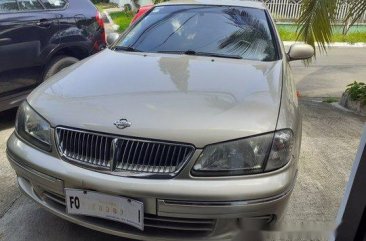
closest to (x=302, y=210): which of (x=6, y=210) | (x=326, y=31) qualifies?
(x=6, y=210)

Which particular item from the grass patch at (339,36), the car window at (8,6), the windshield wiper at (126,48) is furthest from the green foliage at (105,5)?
the windshield wiper at (126,48)

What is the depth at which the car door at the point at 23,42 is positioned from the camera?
148 inches

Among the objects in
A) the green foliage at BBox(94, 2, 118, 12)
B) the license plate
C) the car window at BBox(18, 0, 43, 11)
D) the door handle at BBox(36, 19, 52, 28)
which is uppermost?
the car window at BBox(18, 0, 43, 11)

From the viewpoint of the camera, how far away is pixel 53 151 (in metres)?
2.10

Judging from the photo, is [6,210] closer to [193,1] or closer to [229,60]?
[229,60]

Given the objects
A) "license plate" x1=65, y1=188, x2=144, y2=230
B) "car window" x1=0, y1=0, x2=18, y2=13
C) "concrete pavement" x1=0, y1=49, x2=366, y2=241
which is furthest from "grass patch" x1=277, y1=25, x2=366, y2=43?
"license plate" x1=65, y1=188, x2=144, y2=230

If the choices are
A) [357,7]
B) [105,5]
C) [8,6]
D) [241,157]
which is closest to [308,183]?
[241,157]

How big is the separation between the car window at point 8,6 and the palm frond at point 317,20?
3348mm

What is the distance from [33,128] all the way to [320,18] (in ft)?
12.3

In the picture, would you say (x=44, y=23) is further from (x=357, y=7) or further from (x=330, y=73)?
(x=330, y=73)

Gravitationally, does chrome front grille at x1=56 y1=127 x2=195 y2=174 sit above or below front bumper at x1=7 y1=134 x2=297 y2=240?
above

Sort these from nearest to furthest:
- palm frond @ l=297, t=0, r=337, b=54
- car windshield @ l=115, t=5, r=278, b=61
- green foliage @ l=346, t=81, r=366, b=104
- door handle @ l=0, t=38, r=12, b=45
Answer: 1. car windshield @ l=115, t=5, r=278, b=61
2. door handle @ l=0, t=38, r=12, b=45
3. palm frond @ l=297, t=0, r=337, b=54
4. green foliage @ l=346, t=81, r=366, b=104

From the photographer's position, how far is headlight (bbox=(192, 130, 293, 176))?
193cm

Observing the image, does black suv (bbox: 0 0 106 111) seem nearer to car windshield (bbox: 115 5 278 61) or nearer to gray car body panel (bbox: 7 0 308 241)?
car windshield (bbox: 115 5 278 61)
